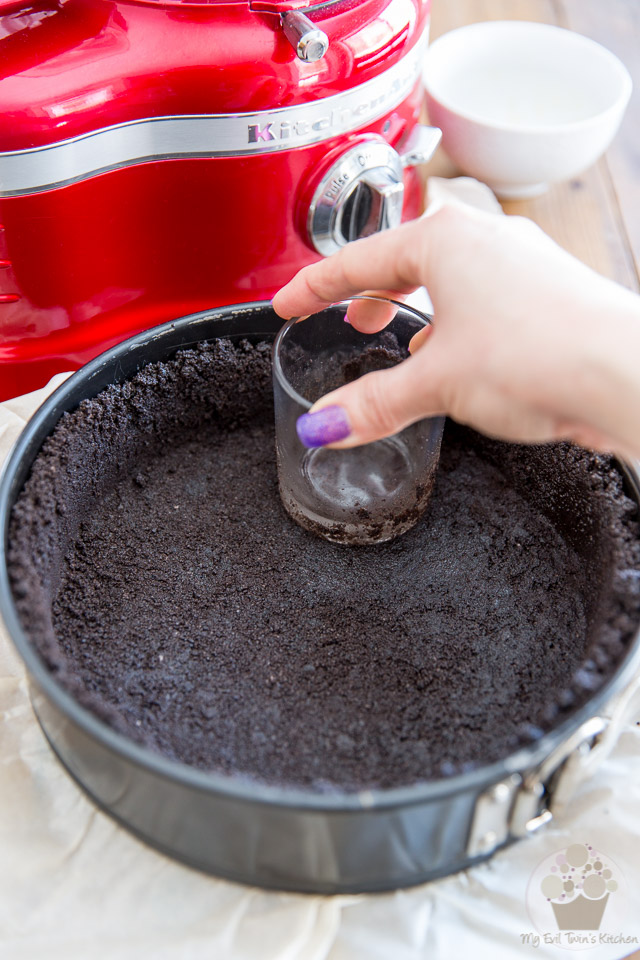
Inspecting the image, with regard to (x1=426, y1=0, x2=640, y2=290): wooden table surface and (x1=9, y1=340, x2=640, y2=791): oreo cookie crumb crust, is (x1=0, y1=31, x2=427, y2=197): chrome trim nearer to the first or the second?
(x1=9, y1=340, x2=640, y2=791): oreo cookie crumb crust

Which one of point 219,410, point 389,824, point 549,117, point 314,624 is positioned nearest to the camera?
point 389,824

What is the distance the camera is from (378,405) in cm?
41

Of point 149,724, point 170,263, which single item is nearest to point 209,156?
point 170,263

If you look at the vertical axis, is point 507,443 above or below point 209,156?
below

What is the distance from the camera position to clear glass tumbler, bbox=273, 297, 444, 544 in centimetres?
54

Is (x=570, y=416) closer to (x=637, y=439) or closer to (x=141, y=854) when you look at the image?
(x=637, y=439)

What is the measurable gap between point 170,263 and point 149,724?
0.31 m

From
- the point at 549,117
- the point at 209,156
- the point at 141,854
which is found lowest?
the point at 141,854

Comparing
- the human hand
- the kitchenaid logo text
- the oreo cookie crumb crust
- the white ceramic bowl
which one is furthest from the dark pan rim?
the white ceramic bowl

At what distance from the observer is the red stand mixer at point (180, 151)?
0.48m

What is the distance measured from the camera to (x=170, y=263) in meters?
0.58

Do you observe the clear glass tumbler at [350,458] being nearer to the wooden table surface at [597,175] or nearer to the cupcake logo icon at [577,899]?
the cupcake logo icon at [577,899]

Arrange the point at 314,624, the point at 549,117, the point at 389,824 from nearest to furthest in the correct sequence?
the point at 389,824 < the point at 314,624 < the point at 549,117

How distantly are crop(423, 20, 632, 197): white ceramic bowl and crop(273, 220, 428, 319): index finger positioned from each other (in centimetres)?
32
